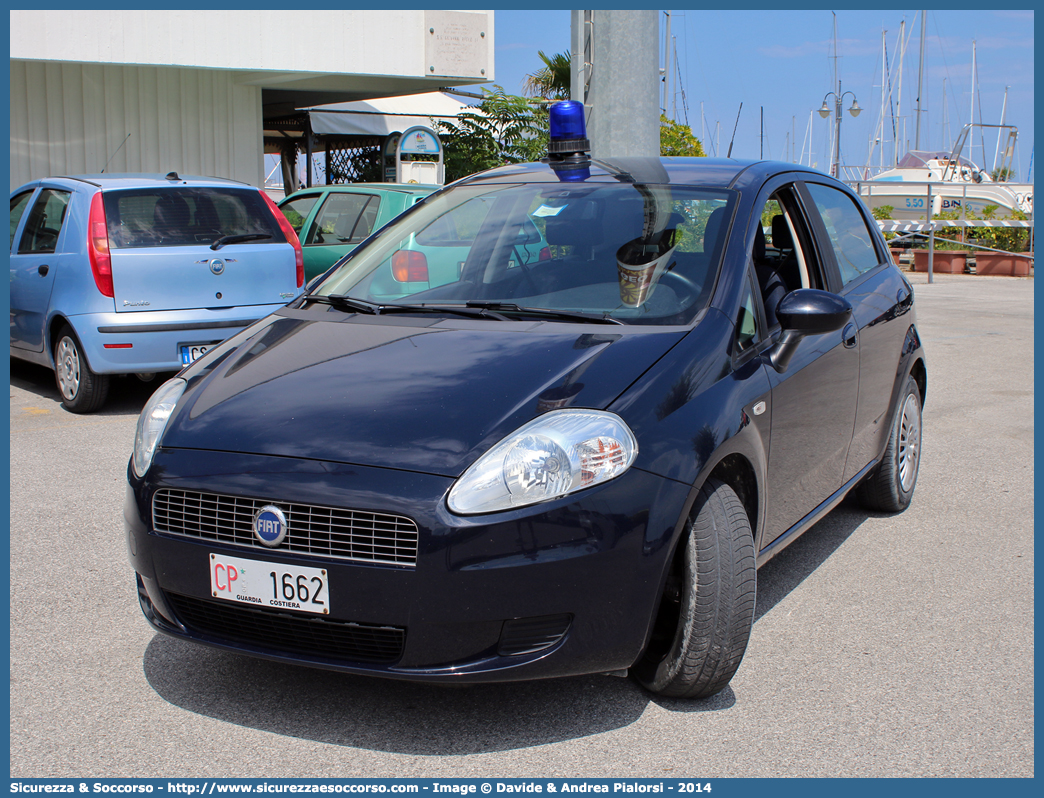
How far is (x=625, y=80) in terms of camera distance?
24.1ft

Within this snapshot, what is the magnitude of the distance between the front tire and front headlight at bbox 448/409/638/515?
1.16 ft

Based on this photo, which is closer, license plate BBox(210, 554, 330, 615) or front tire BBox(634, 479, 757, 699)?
license plate BBox(210, 554, 330, 615)

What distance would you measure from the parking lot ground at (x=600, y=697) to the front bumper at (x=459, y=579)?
0.81ft

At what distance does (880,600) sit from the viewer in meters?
3.86

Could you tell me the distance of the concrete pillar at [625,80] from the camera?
7.29 meters

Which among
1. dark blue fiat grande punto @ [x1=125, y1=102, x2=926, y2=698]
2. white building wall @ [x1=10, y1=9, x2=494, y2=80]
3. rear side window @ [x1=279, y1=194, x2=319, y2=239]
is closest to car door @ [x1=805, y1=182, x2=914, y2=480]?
dark blue fiat grande punto @ [x1=125, y1=102, x2=926, y2=698]

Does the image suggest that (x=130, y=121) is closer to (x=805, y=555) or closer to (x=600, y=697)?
(x=805, y=555)

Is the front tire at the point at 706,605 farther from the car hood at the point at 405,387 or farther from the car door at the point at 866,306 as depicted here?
the car door at the point at 866,306

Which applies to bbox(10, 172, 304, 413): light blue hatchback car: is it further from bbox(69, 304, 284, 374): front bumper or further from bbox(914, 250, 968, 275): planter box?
bbox(914, 250, 968, 275): planter box

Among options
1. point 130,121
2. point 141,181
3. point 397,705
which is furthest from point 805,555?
point 130,121

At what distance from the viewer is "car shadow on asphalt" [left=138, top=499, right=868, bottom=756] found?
2832 millimetres

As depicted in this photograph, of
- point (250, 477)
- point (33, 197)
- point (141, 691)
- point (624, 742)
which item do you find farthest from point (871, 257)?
point (33, 197)

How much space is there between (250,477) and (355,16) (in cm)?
1199

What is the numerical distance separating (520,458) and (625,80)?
5.32 meters
